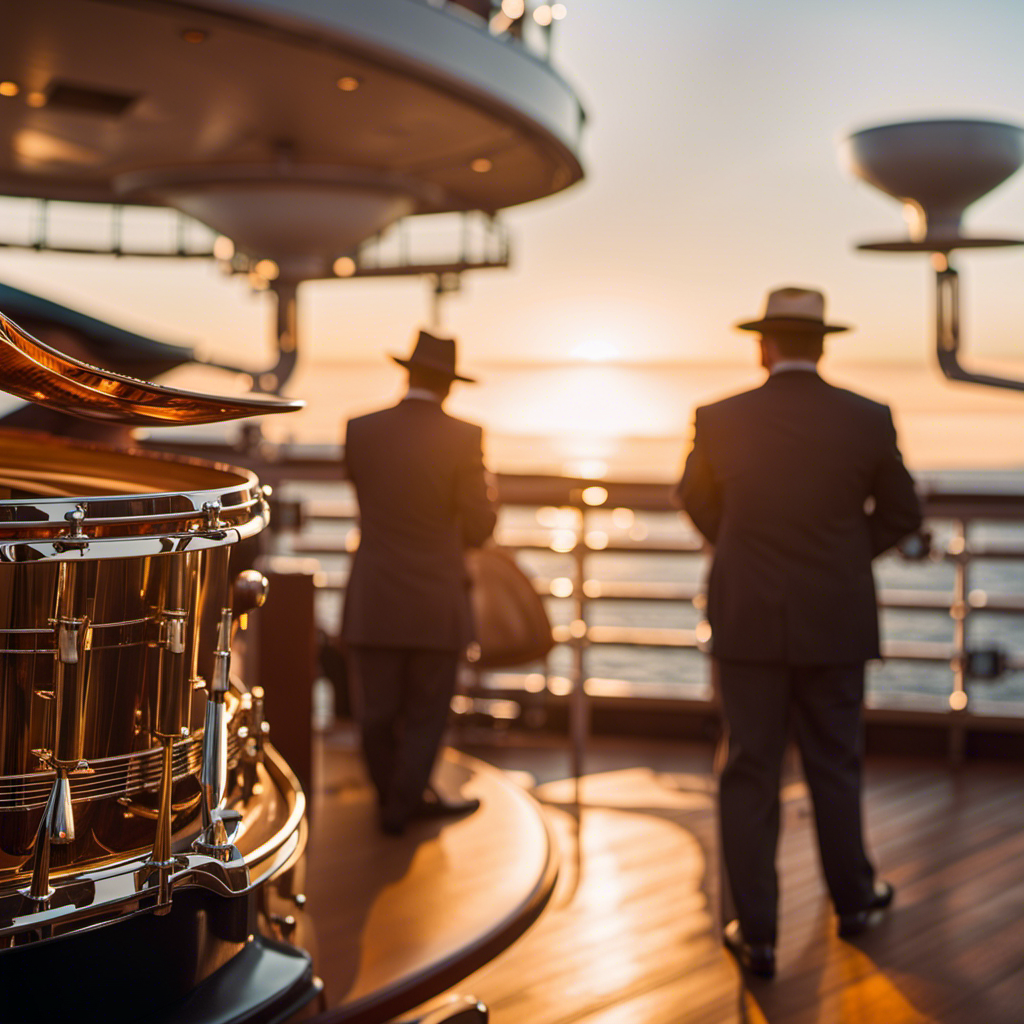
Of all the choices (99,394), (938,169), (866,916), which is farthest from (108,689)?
(938,169)

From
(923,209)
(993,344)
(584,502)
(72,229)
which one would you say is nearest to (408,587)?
(584,502)

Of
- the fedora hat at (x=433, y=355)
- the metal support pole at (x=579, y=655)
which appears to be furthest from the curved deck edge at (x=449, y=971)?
the fedora hat at (x=433, y=355)

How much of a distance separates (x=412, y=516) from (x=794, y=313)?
51.7 inches

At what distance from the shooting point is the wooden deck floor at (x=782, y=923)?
2498mm

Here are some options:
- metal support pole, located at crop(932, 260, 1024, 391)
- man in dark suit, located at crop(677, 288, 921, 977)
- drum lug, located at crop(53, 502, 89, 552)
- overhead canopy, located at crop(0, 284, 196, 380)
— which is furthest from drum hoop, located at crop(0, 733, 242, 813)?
metal support pole, located at crop(932, 260, 1024, 391)

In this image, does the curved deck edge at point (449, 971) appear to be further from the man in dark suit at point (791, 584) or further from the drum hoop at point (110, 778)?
the drum hoop at point (110, 778)

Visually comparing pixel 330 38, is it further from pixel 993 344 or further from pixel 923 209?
pixel 993 344

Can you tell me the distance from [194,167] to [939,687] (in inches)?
985

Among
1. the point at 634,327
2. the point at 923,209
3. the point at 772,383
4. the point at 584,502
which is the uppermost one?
the point at 634,327

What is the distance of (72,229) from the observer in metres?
12.6

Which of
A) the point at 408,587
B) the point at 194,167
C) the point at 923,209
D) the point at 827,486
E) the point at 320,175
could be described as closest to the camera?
the point at 827,486

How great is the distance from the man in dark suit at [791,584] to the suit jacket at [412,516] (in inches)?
34.8

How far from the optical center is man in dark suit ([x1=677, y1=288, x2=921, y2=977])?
272 cm

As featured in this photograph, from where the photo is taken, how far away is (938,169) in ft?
17.3
